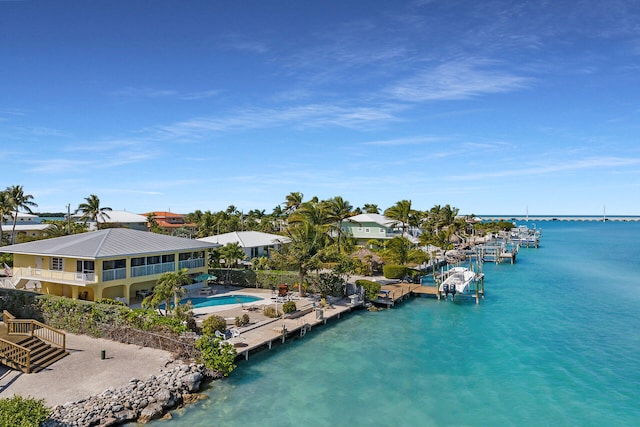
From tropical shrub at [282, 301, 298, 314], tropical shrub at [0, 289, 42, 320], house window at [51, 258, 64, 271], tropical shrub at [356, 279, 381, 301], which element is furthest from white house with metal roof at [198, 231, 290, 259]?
tropical shrub at [0, 289, 42, 320]

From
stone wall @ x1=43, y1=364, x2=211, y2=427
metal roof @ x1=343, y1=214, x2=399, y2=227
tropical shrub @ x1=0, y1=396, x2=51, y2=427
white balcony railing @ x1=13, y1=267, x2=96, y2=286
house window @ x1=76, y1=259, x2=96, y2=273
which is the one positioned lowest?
stone wall @ x1=43, y1=364, x2=211, y2=427

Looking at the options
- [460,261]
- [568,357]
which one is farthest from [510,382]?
[460,261]

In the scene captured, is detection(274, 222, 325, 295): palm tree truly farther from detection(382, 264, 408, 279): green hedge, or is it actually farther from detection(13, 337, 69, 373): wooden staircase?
detection(13, 337, 69, 373): wooden staircase

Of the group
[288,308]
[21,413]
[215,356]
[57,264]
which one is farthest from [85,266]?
[21,413]

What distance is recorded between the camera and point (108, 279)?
90.2ft

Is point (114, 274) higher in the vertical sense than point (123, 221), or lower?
Answer: lower

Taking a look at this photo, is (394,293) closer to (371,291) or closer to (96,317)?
(371,291)

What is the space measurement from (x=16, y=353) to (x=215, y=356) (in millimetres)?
7998

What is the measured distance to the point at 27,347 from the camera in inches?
720

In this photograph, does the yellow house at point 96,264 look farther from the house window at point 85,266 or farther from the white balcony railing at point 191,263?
the white balcony railing at point 191,263

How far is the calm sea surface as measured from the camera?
16.8 metres

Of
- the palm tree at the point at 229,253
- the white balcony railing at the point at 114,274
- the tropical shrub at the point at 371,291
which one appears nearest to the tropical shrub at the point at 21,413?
the white balcony railing at the point at 114,274

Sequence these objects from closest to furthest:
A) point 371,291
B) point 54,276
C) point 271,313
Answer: point 271,313 < point 54,276 < point 371,291

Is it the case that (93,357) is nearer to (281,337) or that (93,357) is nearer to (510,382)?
(281,337)
